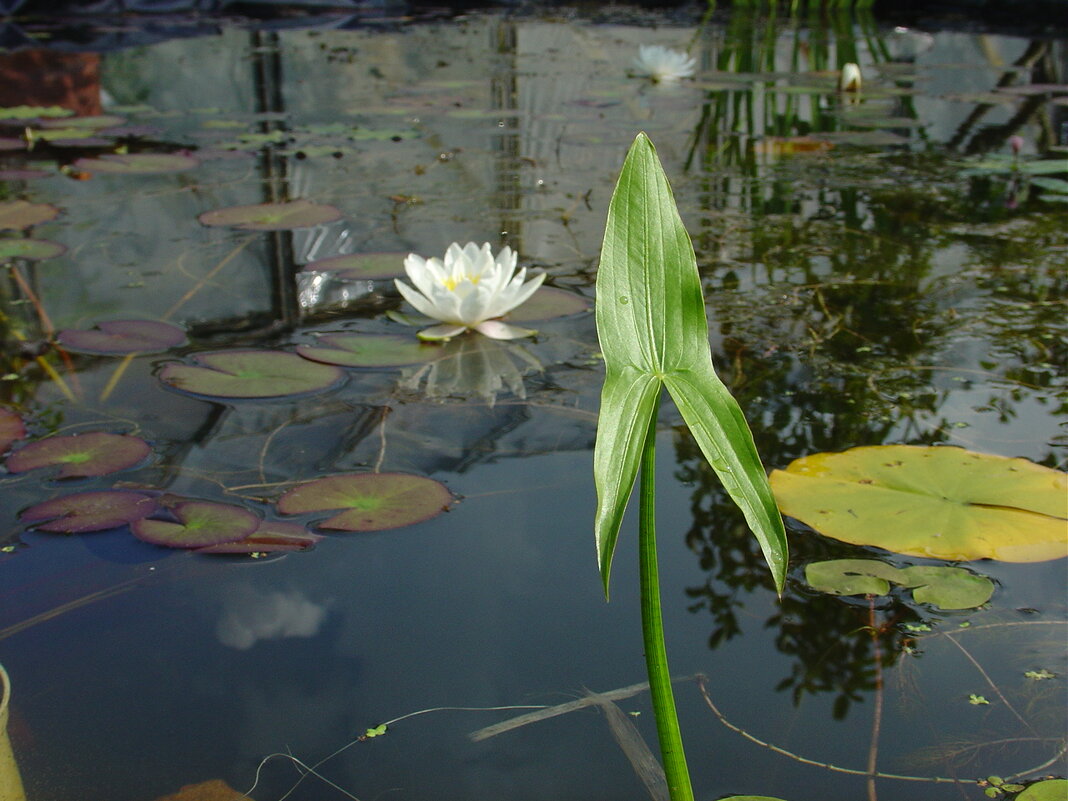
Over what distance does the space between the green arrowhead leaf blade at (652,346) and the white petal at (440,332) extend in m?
1.11

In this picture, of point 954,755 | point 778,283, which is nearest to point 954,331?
point 778,283

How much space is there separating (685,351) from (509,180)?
240 cm

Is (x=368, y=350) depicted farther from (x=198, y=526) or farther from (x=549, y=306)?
(x=198, y=526)

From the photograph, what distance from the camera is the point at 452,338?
1.79m

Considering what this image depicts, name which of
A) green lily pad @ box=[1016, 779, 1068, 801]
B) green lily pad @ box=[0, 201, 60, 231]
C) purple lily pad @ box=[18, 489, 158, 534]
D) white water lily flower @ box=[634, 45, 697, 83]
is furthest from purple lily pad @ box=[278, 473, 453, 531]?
white water lily flower @ box=[634, 45, 697, 83]

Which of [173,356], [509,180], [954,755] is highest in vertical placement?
[509,180]

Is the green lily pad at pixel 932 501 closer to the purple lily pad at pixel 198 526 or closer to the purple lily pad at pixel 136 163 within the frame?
the purple lily pad at pixel 198 526

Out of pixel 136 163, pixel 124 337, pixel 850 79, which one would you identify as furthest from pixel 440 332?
pixel 850 79

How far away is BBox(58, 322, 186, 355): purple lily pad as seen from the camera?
168cm

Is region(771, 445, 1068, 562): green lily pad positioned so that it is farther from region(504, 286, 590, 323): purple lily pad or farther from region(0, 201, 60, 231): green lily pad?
region(0, 201, 60, 231): green lily pad

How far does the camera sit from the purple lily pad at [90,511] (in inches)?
45.4

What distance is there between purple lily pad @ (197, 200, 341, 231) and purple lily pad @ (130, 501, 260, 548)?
1.26 meters

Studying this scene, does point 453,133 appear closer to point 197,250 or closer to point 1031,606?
point 197,250

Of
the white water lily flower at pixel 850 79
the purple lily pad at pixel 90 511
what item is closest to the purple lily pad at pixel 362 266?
the purple lily pad at pixel 90 511
